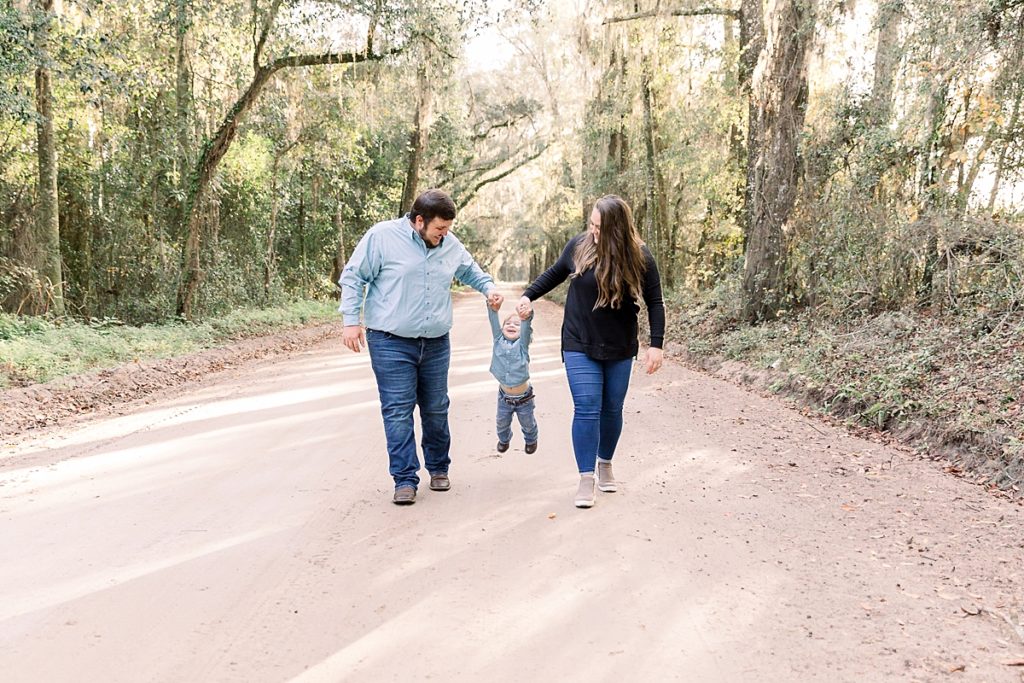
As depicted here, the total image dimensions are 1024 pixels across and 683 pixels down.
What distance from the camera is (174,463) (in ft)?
19.1

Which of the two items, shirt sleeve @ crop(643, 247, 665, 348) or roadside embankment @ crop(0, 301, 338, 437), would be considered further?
roadside embankment @ crop(0, 301, 338, 437)

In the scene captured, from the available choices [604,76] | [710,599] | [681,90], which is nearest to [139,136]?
[604,76]

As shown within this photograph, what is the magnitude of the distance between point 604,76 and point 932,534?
59.0 ft

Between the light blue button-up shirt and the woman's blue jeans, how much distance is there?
37.2 inches

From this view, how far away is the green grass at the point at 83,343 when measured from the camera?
9.25 meters

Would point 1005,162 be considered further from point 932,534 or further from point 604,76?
point 604,76

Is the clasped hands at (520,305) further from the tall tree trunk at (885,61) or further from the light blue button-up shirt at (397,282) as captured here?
the tall tree trunk at (885,61)

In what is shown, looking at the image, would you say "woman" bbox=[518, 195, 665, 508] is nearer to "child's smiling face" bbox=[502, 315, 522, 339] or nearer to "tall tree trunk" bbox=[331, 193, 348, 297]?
"child's smiling face" bbox=[502, 315, 522, 339]

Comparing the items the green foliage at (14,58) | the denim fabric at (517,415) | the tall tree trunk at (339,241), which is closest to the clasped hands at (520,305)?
the denim fabric at (517,415)

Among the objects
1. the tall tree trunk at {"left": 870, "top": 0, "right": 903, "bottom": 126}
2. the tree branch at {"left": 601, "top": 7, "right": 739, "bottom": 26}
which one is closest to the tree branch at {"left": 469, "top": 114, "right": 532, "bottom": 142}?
the tree branch at {"left": 601, "top": 7, "right": 739, "bottom": 26}

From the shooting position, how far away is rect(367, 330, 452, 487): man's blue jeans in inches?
194

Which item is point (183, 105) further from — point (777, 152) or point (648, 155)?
point (777, 152)

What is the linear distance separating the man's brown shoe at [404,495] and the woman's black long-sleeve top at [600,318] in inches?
52.3

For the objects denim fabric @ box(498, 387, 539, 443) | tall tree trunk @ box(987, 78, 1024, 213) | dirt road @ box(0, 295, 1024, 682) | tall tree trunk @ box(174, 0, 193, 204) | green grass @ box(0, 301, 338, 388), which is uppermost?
tall tree trunk @ box(174, 0, 193, 204)
